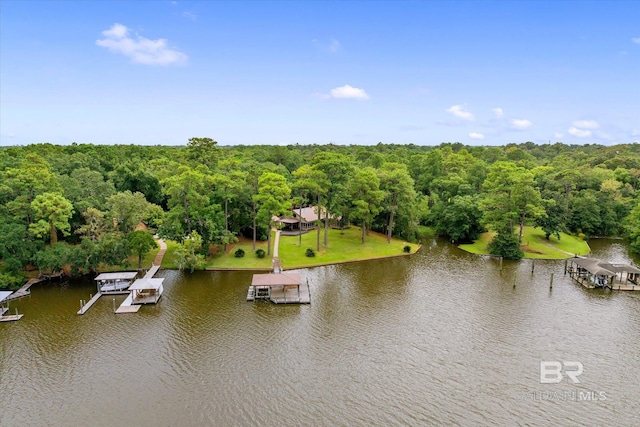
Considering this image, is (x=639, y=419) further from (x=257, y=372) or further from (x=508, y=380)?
(x=257, y=372)

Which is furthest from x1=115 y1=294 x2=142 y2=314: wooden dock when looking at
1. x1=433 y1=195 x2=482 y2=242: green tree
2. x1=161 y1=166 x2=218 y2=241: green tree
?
x1=433 y1=195 x2=482 y2=242: green tree

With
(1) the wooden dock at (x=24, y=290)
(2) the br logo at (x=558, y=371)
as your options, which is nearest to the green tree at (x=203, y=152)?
(1) the wooden dock at (x=24, y=290)

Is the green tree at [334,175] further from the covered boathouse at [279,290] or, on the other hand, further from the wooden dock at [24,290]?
the wooden dock at [24,290]

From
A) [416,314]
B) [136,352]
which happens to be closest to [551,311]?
[416,314]

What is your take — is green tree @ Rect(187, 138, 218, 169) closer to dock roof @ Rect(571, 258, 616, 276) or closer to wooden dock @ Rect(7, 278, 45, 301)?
wooden dock @ Rect(7, 278, 45, 301)

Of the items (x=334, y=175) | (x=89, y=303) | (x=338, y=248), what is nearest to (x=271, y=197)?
(x=334, y=175)

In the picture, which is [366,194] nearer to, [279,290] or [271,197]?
[271,197]
